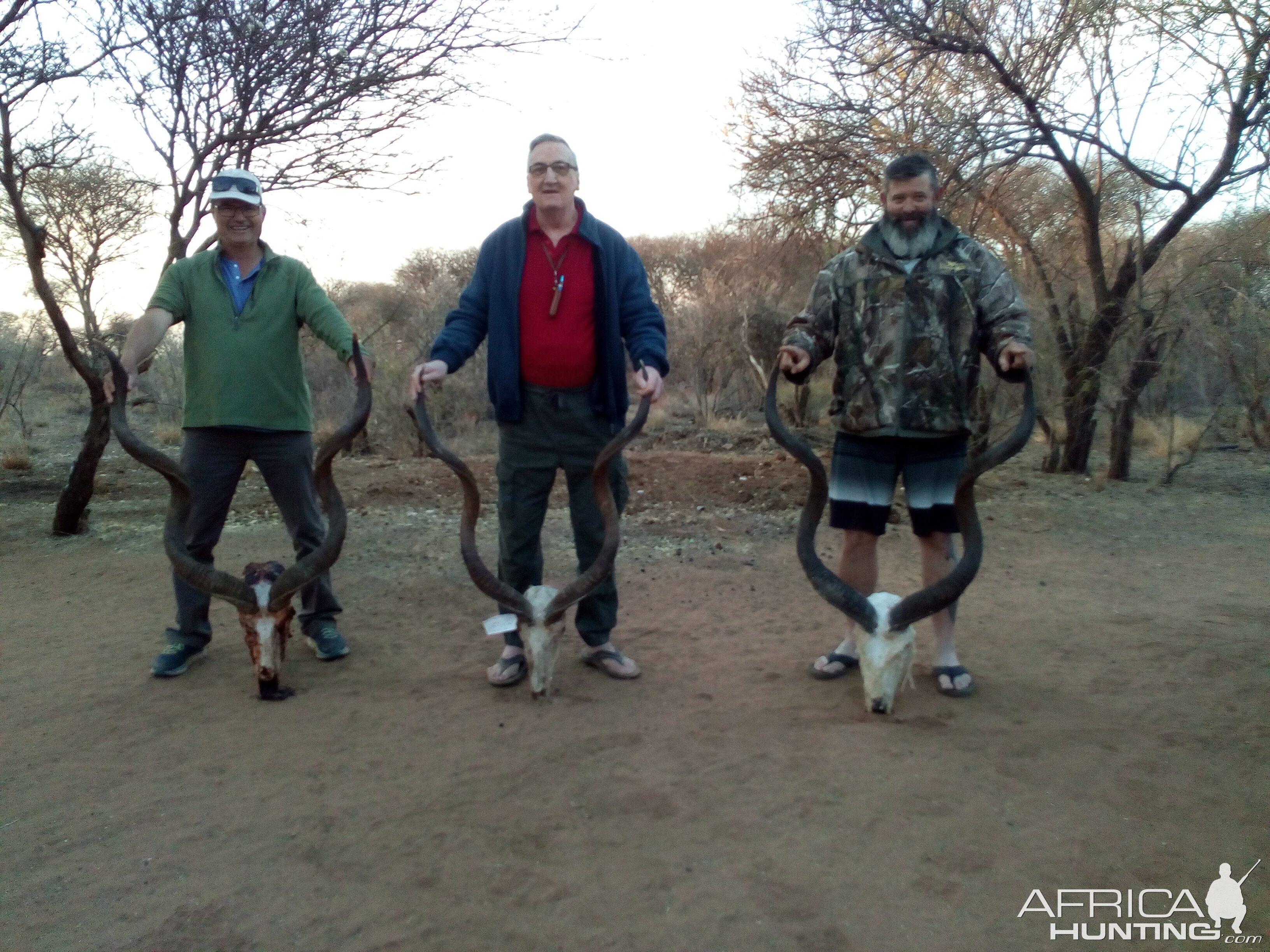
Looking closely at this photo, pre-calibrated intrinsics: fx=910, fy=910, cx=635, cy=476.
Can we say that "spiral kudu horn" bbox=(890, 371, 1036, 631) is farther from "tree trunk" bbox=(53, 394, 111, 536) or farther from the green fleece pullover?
"tree trunk" bbox=(53, 394, 111, 536)

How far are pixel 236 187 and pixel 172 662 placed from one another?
230 cm

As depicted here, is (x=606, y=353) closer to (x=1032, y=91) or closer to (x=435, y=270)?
(x=1032, y=91)

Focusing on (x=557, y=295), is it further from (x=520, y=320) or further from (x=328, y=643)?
(x=328, y=643)

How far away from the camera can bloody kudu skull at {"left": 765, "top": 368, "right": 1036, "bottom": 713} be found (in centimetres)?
383

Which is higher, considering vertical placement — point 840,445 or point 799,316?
point 799,316

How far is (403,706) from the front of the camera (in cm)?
411

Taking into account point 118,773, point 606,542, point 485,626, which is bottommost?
point 118,773

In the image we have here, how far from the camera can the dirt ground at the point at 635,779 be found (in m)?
2.63

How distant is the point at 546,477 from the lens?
4227mm

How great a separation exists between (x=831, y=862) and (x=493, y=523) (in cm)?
574

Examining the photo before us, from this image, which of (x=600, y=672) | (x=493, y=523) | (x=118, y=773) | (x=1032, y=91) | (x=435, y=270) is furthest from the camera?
(x=435, y=270)

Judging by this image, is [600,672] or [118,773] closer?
[118,773]

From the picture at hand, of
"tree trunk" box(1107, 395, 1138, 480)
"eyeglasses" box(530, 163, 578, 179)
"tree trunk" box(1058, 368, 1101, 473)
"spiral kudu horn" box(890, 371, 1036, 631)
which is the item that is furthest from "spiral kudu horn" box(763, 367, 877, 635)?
"tree trunk" box(1107, 395, 1138, 480)

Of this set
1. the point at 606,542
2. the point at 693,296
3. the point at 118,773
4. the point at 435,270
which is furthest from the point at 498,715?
the point at 435,270
